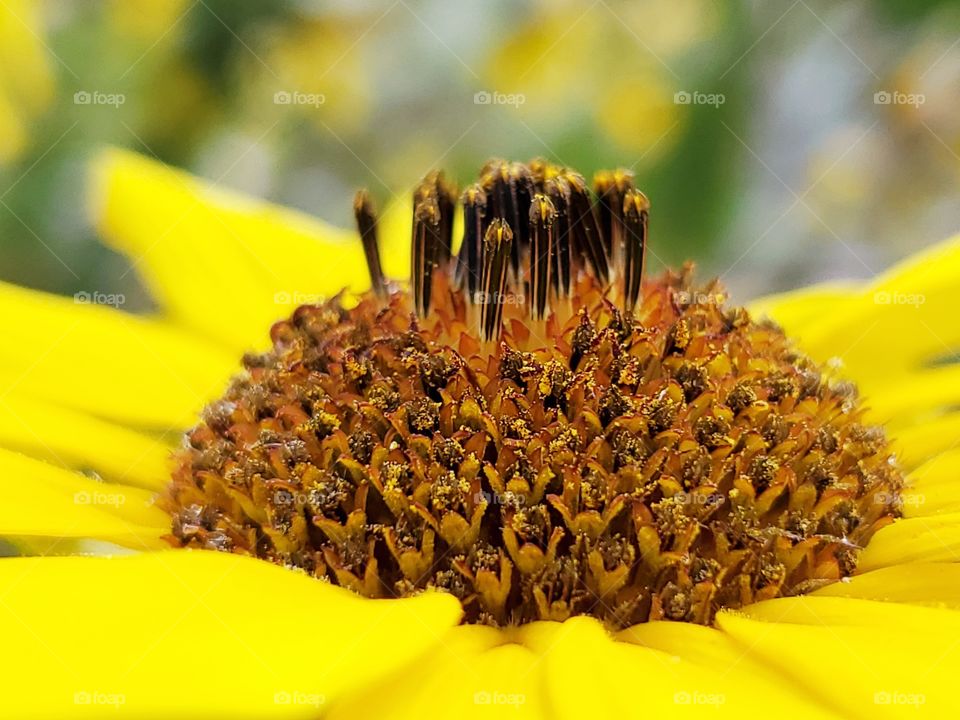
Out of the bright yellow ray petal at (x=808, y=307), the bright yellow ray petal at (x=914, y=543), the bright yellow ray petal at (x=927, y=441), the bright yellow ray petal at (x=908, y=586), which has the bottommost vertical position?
the bright yellow ray petal at (x=908, y=586)

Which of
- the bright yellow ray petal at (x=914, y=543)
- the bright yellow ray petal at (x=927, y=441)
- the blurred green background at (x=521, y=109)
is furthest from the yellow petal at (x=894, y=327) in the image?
the blurred green background at (x=521, y=109)

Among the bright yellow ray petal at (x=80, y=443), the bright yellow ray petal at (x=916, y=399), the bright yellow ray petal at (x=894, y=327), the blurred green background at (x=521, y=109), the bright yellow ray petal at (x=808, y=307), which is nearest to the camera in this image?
the bright yellow ray petal at (x=80, y=443)

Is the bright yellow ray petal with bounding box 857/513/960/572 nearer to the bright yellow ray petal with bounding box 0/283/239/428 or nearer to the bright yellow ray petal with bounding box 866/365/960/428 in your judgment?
the bright yellow ray petal with bounding box 866/365/960/428

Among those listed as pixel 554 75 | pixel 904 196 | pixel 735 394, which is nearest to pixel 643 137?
pixel 554 75

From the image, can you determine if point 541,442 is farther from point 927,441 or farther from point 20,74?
point 20,74

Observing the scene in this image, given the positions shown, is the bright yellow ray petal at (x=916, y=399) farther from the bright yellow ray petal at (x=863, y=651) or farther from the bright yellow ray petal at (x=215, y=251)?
the bright yellow ray petal at (x=215, y=251)
